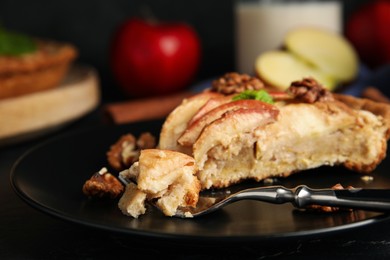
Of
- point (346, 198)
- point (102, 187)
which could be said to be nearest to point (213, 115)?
point (102, 187)

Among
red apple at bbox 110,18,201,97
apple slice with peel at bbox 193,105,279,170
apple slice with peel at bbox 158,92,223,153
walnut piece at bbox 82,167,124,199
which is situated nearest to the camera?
walnut piece at bbox 82,167,124,199

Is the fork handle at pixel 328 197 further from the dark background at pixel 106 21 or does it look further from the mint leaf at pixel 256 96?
the dark background at pixel 106 21

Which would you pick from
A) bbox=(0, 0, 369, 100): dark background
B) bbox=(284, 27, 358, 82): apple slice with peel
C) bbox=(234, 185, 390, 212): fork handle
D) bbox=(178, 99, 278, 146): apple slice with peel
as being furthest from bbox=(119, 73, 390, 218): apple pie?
bbox=(0, 0, 369, 100): dark background

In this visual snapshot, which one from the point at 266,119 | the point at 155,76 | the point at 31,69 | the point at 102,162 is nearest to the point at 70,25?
the point at 155,76

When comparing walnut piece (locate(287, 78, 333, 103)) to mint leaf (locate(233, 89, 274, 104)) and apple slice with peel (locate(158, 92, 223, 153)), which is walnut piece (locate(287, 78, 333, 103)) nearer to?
mint leaf (locate(233, 89, 274, 104))

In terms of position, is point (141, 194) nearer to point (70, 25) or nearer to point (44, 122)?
point (44, 122)

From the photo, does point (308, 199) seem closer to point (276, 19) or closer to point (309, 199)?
point (309, 199)
